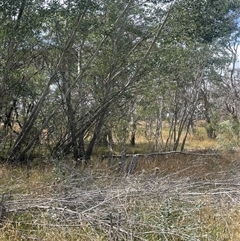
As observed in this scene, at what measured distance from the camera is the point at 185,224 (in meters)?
4.58

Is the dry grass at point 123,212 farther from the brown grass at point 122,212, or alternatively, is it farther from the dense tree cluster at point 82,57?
the dense tree cluster at point 82,57

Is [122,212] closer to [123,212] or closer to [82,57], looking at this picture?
[123,212]

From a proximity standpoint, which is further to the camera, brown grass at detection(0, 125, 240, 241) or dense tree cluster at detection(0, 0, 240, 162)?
dense tree cluster at detection(0, 0, 240, 162)

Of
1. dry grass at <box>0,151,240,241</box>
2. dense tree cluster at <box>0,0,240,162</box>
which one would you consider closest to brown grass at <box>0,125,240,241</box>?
dry grass at <box>0,151,240,241</box>

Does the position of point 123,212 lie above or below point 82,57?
below

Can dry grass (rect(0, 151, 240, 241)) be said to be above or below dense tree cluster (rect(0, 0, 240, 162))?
below

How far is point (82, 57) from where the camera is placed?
10.2m

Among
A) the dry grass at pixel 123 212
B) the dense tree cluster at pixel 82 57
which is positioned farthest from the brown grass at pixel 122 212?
the dense tree cluster at pixel 82 57

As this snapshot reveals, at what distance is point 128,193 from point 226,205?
1401 mm

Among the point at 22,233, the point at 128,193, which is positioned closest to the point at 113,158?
the point at 128,193

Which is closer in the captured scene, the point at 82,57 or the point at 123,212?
the point at 123,212

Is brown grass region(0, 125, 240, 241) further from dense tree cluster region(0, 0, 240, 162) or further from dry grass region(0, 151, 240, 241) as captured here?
dense tree cluster region(0, 0, 240, 162)

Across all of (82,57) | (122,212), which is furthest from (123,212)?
(82,57)

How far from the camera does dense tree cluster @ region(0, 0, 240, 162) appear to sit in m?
8.02
